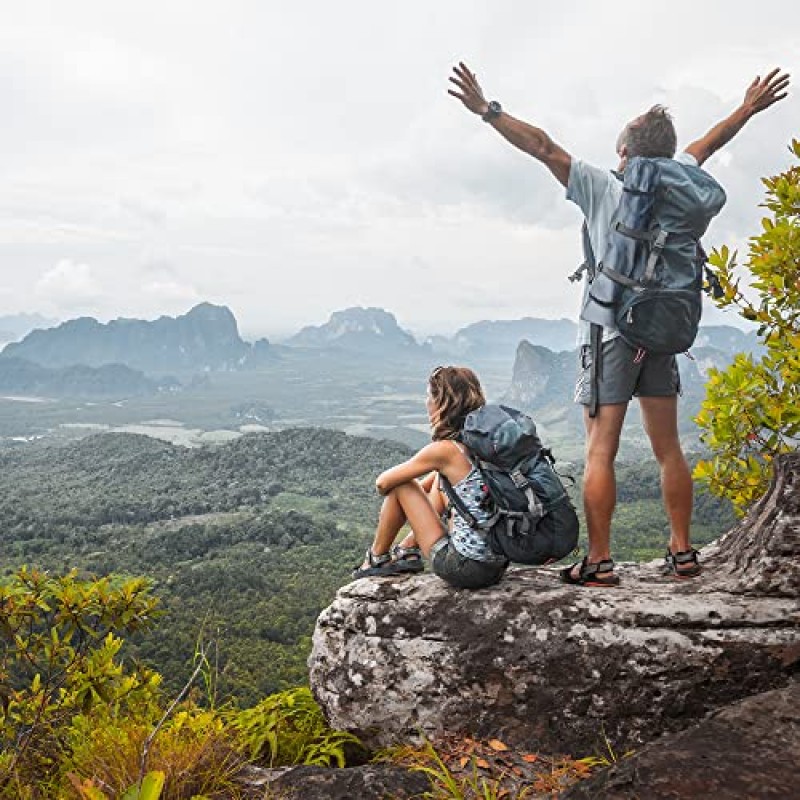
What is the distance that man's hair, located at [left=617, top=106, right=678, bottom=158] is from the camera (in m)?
3.95

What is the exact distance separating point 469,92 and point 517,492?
2284 mm

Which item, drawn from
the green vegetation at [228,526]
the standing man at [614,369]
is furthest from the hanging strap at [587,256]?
the green vegetation at [228,526]

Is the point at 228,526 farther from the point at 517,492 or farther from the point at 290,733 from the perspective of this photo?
the point at 517,492

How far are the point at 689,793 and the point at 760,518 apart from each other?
212cm

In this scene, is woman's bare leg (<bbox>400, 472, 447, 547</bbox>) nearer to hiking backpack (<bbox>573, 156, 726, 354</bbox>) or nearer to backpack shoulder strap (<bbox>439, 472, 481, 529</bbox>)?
backpack shoulder strap (<bbox>439, 472, 481, 529</bbox>)

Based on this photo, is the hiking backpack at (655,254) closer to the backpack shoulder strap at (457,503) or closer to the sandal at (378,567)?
the backpack shoulder strap at (457,503)

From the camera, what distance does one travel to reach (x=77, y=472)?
470 ft

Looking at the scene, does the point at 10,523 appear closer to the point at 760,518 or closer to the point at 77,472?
the point at 77,472

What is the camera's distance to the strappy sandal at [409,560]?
4.70m

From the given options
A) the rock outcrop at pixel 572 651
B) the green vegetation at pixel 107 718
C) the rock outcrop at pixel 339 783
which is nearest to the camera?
the rock outcrop at pixel 339 783

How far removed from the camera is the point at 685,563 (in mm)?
4383

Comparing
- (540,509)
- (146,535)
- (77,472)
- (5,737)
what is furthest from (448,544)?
(77,472)

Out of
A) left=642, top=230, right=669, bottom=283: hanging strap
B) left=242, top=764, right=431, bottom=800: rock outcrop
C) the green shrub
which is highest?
left=642, top=230, right=669, bottom=283: hanging strap

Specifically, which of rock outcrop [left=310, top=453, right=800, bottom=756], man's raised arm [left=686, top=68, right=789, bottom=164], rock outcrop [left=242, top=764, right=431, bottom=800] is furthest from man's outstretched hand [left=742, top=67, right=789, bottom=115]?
rock outcrop [left=242, top=764, right=431, bottom=800]
